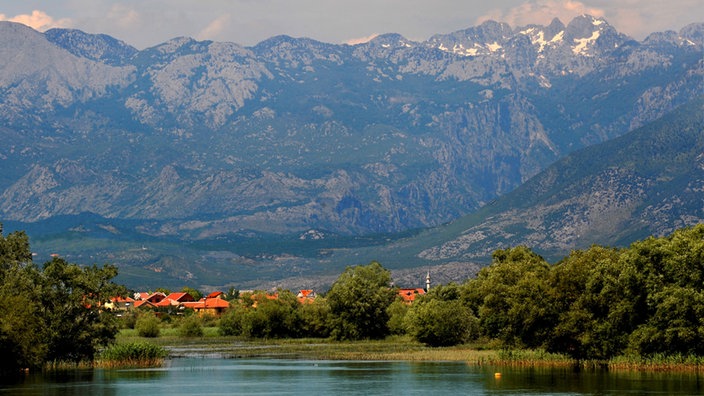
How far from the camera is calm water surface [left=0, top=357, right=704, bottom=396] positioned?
4461 inches

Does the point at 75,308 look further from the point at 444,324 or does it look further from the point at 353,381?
the point at 444,324

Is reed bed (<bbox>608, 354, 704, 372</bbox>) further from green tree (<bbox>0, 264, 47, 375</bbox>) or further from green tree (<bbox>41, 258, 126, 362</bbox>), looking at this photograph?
green tree (<bbox>0, 264, 47, 375</bbox>)

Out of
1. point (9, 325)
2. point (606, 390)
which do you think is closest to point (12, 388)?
point (9, 325)

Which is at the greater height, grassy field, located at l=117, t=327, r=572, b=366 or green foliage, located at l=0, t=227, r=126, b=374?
green foliage, located at l=0, t=227, r=126, b=374

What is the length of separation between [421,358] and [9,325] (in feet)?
196

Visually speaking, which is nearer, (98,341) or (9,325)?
(9,325)

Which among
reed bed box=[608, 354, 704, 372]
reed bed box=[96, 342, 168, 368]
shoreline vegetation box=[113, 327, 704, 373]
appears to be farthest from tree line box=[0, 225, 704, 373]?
reed bed box=[96, 342, 168, 368]

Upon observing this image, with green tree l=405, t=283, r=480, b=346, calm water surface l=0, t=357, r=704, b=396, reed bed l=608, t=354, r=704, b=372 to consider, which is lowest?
calm water surface l=0, t=357, r=704, b=396

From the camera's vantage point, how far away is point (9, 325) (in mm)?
121250

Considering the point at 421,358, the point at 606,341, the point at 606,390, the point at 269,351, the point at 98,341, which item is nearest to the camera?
the point at 606,390

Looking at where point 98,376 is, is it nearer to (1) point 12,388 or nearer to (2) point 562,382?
(1) point 12,388

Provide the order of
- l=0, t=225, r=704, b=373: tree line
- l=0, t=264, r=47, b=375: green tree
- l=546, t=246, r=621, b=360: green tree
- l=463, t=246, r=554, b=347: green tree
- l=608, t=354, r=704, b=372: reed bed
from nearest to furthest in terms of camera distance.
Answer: l=608, t=354, r=704, b=372: reed bed
l=0, t=225, r=704, b=373: tree line
l=0, t=264, r=47, b=375: green tree
l=546, t=246, r=621, b=360: green tree
l=463, t=246, r=554, b=347: green tree

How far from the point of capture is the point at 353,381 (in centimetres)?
12888

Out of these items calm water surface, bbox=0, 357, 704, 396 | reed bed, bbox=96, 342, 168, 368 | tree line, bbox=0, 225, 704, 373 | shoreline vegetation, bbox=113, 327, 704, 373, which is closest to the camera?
calm water surface, bbox=0, 357, 704, 396
